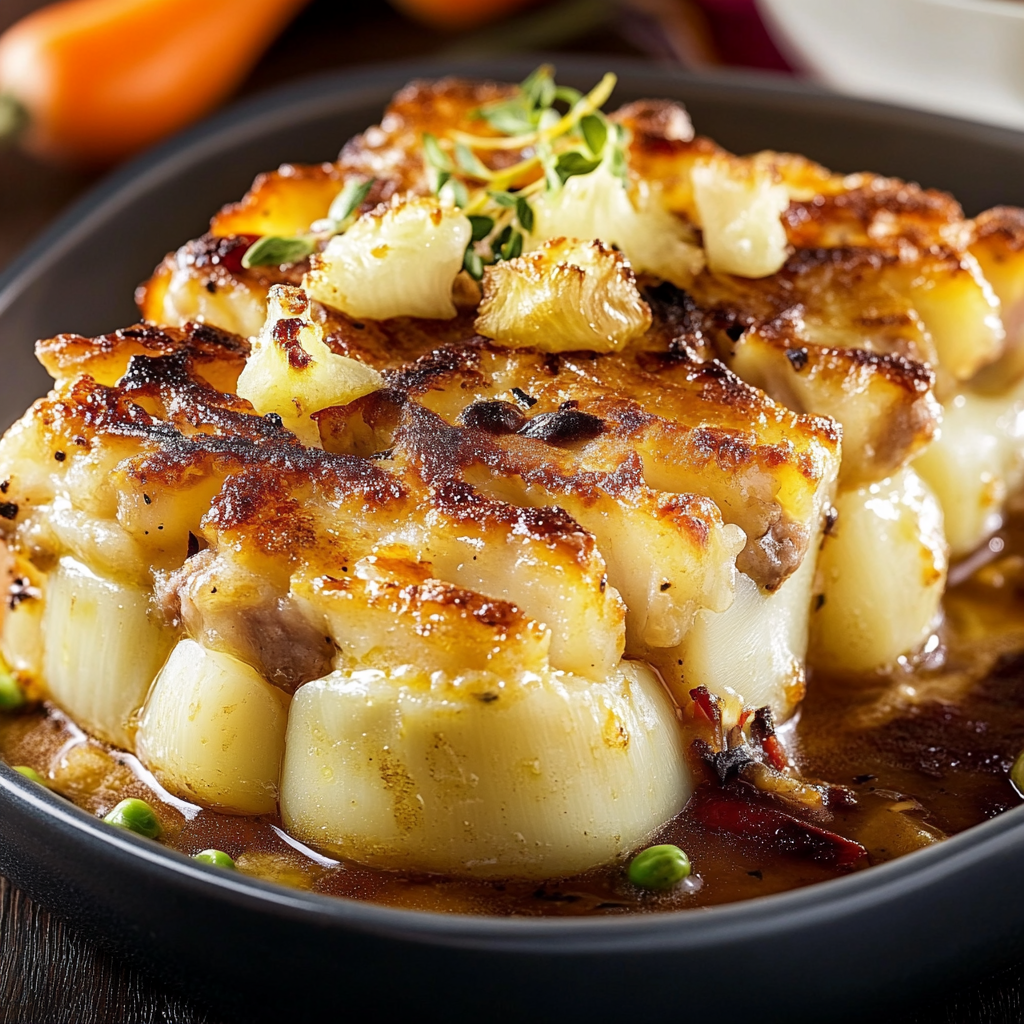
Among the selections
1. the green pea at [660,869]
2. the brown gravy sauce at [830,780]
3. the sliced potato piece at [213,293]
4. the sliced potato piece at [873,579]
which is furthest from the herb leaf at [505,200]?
the green pea at [660,869]

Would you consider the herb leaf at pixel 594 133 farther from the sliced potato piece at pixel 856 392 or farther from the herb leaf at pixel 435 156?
the sliced potato piece at pixel 856 392

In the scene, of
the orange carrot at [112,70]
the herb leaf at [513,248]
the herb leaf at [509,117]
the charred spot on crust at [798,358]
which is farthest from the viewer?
the orange carrot at [112,70]

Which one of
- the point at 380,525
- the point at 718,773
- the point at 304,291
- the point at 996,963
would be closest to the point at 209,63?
the point at 304,291

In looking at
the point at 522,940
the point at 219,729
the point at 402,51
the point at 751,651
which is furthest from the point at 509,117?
the point at 402,51

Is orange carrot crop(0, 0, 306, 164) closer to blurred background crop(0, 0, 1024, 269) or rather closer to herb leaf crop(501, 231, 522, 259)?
blurred background crop(0, 0, 1024, 269)

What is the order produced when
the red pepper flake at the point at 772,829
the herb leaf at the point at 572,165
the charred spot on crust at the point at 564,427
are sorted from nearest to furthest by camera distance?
1. the red pepper flake at the point at 772,829
2. the charred spot on crust at the point at 564,427
3. the herb leaf at the point at 572,165

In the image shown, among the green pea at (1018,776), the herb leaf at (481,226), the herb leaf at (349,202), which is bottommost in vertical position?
the green pea at (1018,776)

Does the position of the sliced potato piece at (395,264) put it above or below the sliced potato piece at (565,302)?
above

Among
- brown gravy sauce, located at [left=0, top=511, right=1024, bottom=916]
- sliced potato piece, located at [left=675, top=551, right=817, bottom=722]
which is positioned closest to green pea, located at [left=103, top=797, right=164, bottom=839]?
brown gravy sauce, located at [left=0, top=511, right=1024, bottom=916]

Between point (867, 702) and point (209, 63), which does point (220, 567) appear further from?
point (209, 63)
